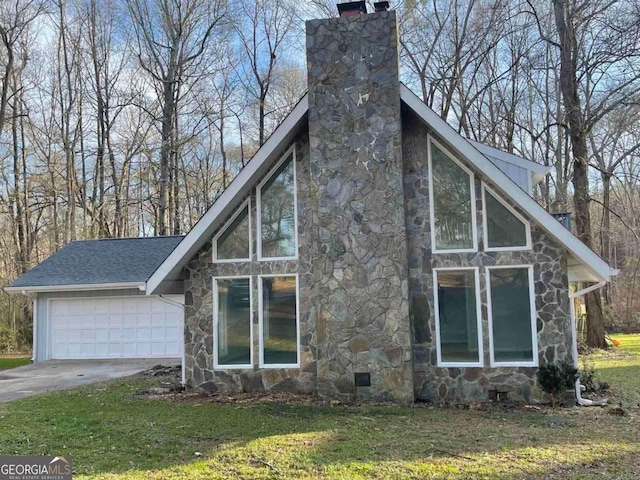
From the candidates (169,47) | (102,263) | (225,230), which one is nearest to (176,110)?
(169,47)

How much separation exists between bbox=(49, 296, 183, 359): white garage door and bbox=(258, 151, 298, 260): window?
6.97 m

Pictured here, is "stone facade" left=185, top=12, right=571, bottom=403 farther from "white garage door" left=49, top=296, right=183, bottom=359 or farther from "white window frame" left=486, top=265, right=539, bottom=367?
"white garage door" left=49, top=296, right=183, bottom=359

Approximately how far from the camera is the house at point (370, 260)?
8516 mm

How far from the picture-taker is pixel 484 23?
20.2 meters

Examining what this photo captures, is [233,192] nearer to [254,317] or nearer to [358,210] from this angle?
[358,210]

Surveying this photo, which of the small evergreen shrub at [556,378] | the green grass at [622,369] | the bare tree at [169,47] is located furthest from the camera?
the bare tree at [169,47]

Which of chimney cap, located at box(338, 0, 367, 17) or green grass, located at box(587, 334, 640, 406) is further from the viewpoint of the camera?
chimney cap, located at box(338, 0, 367, 17)

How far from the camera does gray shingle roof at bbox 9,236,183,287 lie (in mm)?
15984

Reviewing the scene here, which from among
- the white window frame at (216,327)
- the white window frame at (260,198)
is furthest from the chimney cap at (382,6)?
the white window frame at (216,327)

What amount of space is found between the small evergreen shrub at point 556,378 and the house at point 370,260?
26 cm

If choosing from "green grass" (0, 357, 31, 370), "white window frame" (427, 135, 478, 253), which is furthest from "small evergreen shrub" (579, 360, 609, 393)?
"green grass" (0, 357, 31, 370)

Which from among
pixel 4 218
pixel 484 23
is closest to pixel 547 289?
pixel 484 23

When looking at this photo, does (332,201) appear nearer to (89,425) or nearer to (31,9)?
(89,425)

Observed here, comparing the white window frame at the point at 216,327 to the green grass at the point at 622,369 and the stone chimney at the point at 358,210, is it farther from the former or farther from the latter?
the green grass at the point at 622,369
